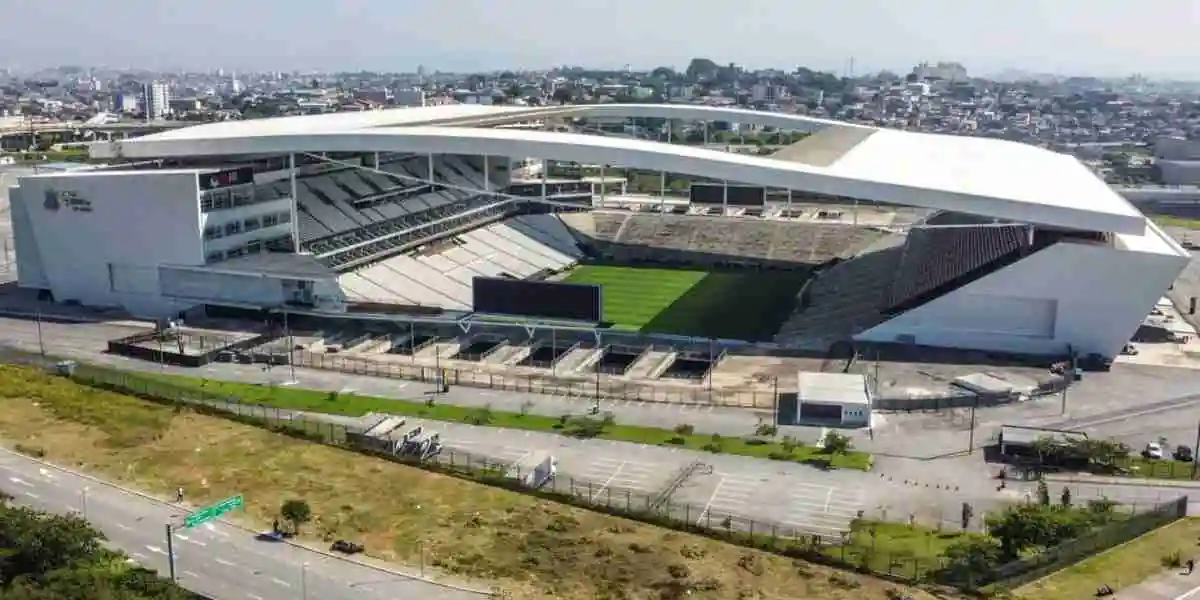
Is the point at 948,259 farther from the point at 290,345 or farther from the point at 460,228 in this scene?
the point at 290,345

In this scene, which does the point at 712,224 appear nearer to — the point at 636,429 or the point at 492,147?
the point at 492,147

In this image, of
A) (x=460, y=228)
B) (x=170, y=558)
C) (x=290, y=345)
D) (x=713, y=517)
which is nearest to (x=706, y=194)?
(x=460, y=228)

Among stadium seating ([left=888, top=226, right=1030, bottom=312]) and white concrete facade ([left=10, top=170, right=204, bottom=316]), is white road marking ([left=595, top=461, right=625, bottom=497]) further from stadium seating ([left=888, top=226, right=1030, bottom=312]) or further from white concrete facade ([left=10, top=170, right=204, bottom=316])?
white concrete facade ([left=10, top=170, right=204, bottom=316])

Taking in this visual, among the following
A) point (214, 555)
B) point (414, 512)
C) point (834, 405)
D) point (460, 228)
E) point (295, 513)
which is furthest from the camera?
point (460, 228)

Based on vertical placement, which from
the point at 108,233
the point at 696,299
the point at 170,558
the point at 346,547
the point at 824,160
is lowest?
the point at 696,299

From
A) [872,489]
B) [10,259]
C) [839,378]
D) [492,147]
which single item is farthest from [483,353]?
[10,259]

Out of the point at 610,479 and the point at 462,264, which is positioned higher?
the point at 462,264

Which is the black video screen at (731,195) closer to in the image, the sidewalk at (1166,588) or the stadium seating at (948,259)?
the stadium seating at (948,259)
